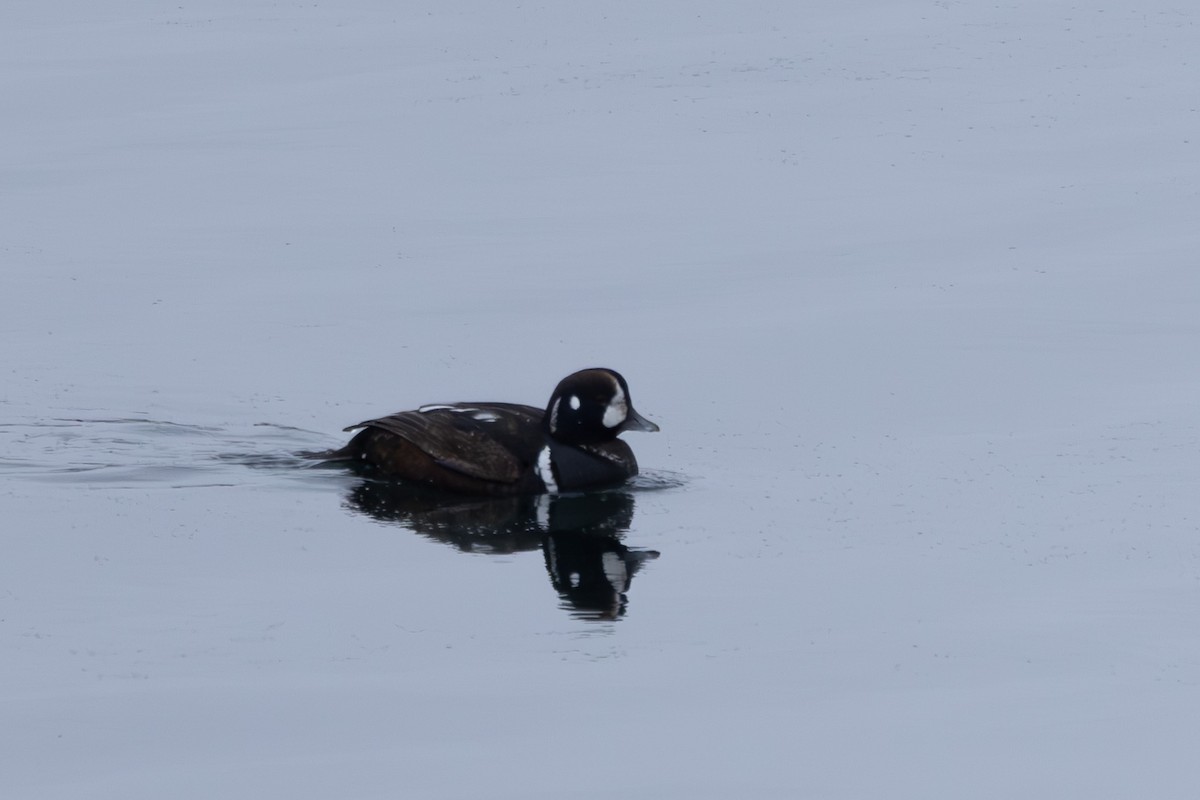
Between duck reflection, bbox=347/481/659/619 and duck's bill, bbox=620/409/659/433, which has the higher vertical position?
duck's bill, bbox=620/409/659/433

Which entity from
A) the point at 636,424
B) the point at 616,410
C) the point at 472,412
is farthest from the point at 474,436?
the point at 636,424

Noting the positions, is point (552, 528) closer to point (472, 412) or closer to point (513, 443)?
point (513, 443)

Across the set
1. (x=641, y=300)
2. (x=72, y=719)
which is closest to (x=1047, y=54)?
(x=641, y=300)

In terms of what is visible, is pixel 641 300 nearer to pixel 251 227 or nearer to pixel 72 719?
pixel 251 227

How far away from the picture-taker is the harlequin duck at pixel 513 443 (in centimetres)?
1042

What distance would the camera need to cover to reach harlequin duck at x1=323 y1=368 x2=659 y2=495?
34.2 ft

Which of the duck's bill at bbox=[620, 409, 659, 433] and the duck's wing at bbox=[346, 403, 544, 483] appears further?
the duck's bill at bbox=[620, 409, 659, 433]

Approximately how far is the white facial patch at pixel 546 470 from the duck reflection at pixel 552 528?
0.06 metres

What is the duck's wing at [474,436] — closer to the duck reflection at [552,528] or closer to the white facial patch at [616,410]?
the duck reflection at [552,528]

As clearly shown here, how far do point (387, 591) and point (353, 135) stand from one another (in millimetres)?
10998

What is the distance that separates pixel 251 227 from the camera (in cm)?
1570

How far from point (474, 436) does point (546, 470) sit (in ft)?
1.41

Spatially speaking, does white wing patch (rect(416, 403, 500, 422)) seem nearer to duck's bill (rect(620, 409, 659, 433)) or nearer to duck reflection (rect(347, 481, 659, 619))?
duck reflection (rect(347, 481, 659, 619))

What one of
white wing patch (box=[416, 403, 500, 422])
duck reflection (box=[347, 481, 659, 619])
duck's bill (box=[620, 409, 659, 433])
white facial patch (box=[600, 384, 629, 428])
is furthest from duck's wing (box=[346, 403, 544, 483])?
duck's bill (box=[620, 409, 659, 433])
